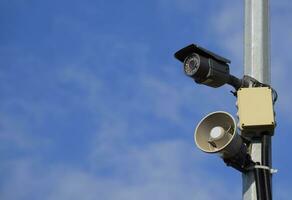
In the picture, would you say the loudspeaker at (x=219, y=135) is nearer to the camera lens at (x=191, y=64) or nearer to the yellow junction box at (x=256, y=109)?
the yellow junction box at (x=256, y=109)

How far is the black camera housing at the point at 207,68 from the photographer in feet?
19.5

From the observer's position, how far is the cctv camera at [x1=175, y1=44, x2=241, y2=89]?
5934 millimetres

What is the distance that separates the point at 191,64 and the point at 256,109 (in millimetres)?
606

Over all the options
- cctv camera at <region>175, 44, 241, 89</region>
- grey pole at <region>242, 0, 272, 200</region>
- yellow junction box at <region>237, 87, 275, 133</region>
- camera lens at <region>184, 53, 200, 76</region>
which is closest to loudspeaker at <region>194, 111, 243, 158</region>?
yellow junction box at <region>237, 87, 275, 133</region>

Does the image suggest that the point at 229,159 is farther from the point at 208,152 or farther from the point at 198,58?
the point at 198,58

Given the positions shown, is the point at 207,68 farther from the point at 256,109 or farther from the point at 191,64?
the point at 256,109

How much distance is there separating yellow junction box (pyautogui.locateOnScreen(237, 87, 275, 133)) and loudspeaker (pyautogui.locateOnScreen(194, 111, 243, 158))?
102mm

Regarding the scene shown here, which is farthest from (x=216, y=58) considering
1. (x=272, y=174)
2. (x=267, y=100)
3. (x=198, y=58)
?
(x=272, y=174)

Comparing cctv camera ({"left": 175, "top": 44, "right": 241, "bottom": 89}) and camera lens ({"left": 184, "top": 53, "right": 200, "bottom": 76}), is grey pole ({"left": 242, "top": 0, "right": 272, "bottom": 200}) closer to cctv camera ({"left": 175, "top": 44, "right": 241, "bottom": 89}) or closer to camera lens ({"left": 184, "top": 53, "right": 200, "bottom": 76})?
cctv camera ({"left": 175, "top": 44, "right": 241, "bottom": 89})

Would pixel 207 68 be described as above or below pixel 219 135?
above

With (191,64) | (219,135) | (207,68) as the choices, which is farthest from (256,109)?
(191,64)

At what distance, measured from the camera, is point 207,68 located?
5.94 m

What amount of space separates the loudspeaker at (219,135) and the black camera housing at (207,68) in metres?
0.25

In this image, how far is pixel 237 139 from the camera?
→ 571 centimetres
